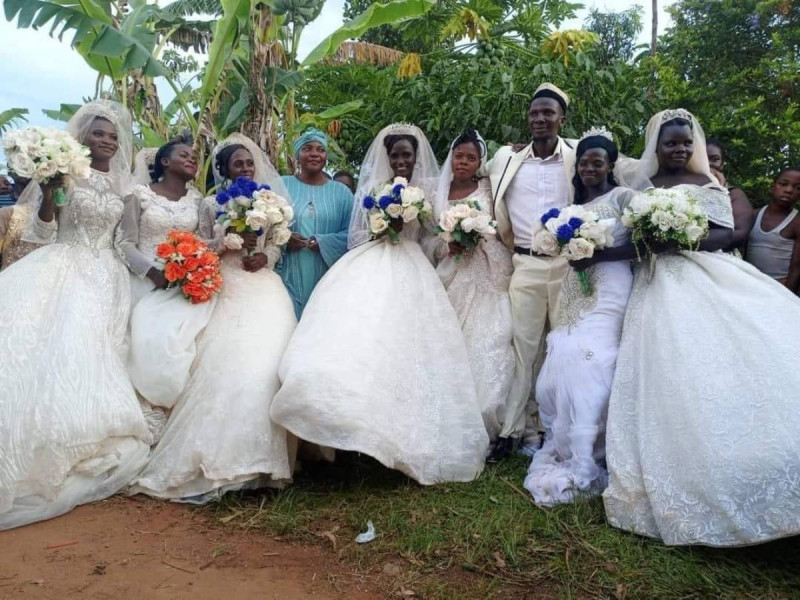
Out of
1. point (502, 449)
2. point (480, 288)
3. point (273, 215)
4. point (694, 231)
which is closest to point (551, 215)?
point (694, 231)

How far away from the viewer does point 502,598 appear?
3389mm

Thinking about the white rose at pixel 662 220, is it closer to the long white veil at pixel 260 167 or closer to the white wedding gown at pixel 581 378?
the white wedding gown at pixel 581 378

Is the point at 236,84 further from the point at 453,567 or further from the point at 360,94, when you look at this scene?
the point at 453,567

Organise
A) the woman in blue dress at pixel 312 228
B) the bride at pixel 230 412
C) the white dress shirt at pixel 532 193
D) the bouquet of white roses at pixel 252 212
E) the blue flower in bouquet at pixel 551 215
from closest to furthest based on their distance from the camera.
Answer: the bride at pixel 230 412 → the blue flower in bouquet at pixel 551 215 → the bouquet of white roses at pixel 252 212 → the white dress shirt at pixel 532 193 → the woman in blue dress at pixel 312 228

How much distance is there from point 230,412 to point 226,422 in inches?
2.9

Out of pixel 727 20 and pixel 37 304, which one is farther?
pixel 727 20

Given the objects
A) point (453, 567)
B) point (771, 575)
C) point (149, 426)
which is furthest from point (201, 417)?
point (771, 575)

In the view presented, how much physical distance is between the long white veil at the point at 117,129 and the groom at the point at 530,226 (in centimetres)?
308

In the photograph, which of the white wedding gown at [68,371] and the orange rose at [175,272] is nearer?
the white wedding gown at [68,371]

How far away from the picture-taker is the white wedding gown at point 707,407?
3492mm

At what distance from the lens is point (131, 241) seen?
17.5ft

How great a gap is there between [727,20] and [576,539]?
1132 cm

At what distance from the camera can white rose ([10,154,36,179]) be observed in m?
4.68

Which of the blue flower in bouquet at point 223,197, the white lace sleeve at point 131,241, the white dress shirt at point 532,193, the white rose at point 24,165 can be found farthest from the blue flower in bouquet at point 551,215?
the white rose at point 24,165
